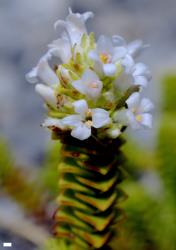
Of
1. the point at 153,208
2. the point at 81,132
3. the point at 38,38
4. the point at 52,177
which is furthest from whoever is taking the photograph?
the point at 38,38

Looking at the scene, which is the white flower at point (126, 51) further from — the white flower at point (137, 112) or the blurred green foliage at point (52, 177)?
the blurred green foliage at point (52, 177)

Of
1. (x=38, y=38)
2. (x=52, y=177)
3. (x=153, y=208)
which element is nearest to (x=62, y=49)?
(x=153, y=208)

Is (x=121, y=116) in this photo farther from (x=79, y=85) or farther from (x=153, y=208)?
(x=153, y=208)

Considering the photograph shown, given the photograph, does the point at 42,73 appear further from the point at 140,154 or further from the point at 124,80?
the point at 140,154

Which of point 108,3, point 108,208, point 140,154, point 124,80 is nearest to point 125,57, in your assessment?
point 124,80

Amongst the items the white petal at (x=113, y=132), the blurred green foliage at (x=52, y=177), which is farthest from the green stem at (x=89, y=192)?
the blurred green foliage at (x=52, y=177)

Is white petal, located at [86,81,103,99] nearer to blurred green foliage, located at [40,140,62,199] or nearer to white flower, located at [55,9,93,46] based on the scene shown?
white flower, located at [55,9,93,46]
